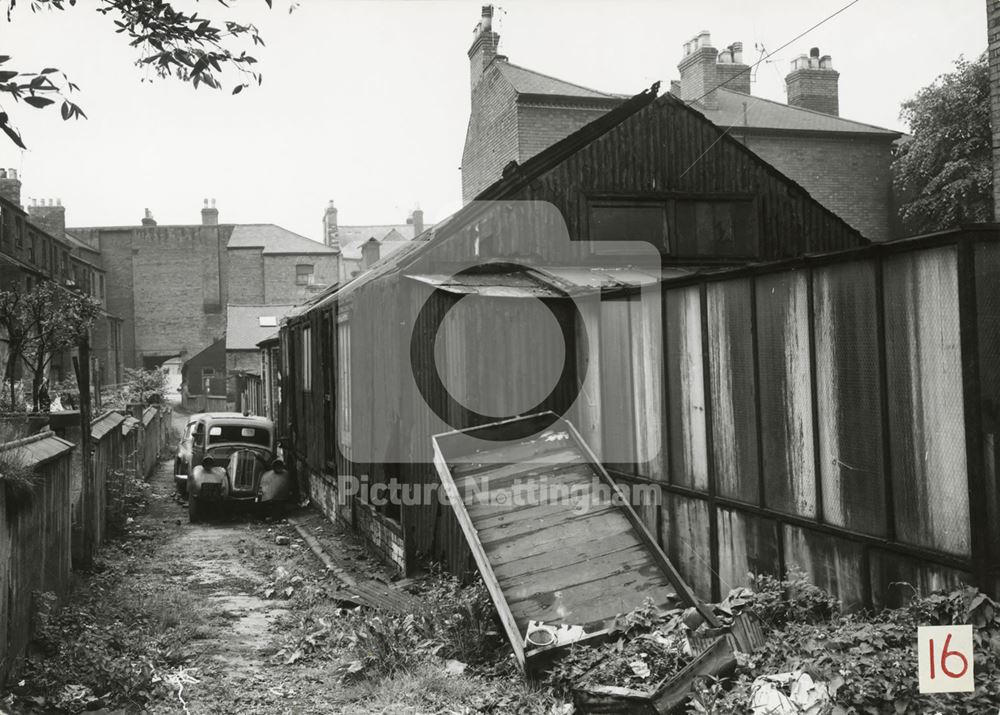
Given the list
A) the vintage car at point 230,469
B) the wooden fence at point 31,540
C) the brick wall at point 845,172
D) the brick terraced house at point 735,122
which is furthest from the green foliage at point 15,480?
the brick wall at point 845,172

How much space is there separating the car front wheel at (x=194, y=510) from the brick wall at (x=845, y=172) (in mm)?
21154

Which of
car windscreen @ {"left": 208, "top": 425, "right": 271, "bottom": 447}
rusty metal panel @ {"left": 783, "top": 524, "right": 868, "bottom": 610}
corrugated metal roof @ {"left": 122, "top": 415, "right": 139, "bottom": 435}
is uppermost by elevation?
corrugated metal roof @ {"left": 122, "top": 415, "right": 139, "bottom": 435}

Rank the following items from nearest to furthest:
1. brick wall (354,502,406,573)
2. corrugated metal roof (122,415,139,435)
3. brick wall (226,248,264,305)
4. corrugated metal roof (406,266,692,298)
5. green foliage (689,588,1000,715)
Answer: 1. green foliage (689,588,1000,715)
2. corrugated metal roof (406,266,692,298)
3. brick wall (354,502,406,573)
4. corrugated metal roof (122,415,139,435)
5. brick wall (226,248,264,305)

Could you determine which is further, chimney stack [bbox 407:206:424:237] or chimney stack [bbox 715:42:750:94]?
chimney stack [bbox 407:206:424:237]

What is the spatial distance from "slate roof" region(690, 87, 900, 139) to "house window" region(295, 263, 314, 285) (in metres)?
32.8

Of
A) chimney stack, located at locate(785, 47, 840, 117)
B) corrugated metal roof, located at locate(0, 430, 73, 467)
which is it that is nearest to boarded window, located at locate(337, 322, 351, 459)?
corrugated metal roof, located at locate(0, 430, 73, 467)

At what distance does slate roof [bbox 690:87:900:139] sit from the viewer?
2875cm

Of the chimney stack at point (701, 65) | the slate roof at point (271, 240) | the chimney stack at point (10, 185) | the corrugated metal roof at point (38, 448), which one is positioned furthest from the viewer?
the slate roof at point (271, 240)

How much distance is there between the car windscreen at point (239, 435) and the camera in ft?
56.9

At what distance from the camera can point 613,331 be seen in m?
8.44

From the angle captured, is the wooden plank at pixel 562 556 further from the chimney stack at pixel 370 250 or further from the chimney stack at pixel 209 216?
the chimney stack at pixel 209 216

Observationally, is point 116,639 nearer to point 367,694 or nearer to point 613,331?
point 367,694

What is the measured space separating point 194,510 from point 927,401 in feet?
45.9

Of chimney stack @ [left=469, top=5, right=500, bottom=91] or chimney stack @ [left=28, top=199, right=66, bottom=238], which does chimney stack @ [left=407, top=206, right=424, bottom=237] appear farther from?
chimney stack @ [left=469, top=5, right=500, bottom=91]
